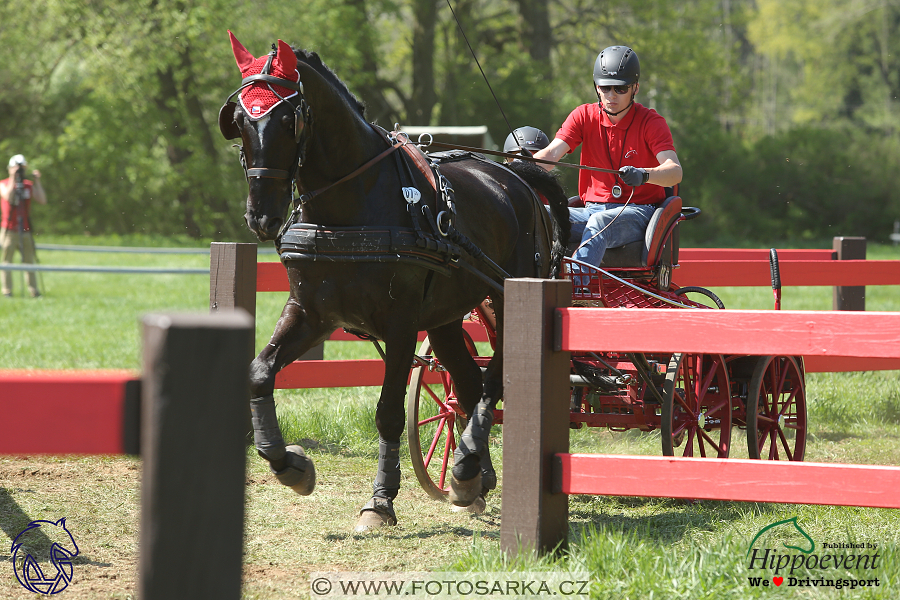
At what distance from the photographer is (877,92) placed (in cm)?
4312

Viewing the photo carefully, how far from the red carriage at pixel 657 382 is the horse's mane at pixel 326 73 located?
4.55ft

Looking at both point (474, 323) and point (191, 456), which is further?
point (474, 323)

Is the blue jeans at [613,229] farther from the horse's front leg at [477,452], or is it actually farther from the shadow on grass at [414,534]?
the shadow on grass at [414,534]

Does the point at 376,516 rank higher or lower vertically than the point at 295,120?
lower

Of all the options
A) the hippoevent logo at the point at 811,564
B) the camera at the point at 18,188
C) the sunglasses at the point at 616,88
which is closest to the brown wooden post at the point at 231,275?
the sunglasses at the point at 616,88

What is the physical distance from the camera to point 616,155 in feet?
16.7

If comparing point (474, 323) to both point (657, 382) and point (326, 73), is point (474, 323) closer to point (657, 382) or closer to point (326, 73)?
point (657, 382)

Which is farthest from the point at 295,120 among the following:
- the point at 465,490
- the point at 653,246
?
the point at 653,246

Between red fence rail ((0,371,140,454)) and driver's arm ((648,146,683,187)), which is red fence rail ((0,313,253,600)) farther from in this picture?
driver's arm ((648,146,683,187))

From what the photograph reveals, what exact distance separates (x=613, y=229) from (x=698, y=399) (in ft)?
3.27

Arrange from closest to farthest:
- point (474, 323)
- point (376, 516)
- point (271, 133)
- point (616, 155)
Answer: point (271, 133)
point (376, 516)
point (616, 155)
point (474, 323)

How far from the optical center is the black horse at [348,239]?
11.6 ft

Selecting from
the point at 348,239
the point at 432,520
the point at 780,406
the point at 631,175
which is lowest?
the point at 432,520

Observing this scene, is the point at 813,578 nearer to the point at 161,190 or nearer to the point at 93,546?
the point at 93,546
